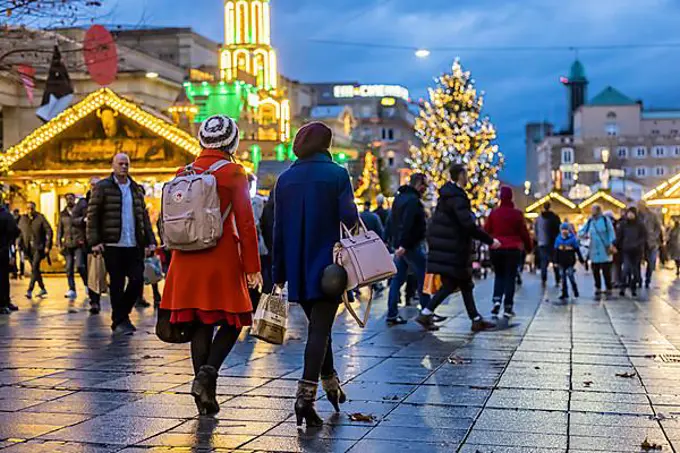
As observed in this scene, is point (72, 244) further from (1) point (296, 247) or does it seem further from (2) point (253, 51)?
(2) point (253, 51)

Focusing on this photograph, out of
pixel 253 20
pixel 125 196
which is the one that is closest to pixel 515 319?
pixel 125 196

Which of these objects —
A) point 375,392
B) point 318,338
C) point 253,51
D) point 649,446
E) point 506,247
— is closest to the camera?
point 649,446

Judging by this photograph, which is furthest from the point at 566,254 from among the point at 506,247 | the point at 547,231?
the point at 506,247

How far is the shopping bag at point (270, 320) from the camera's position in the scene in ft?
24.0

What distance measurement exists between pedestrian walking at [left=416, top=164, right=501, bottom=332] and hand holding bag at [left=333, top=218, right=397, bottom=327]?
608 cm

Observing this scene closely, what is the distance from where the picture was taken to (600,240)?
72.1 feet

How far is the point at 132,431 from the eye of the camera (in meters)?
6.66

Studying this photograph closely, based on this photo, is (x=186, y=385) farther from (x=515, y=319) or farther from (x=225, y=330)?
(x=515, y=319)

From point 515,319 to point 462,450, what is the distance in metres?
9.40

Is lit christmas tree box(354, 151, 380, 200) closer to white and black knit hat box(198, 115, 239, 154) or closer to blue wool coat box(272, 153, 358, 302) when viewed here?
white and black knit hat box(198, 115, 239, 154)

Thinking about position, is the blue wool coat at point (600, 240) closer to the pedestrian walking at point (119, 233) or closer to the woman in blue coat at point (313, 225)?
the pedestrian walking at point (119, 233)

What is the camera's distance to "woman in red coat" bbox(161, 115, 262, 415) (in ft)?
24.3

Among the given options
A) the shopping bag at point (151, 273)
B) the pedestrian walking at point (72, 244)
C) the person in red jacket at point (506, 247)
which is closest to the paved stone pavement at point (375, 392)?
the person in red jacket at point (506, 247)

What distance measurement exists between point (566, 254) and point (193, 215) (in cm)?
1516
